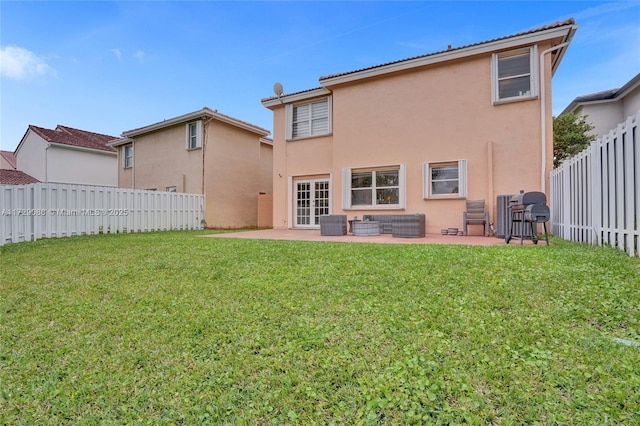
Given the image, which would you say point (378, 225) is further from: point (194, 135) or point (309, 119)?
point (194, 135)

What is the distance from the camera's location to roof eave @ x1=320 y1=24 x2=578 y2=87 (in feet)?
27.7

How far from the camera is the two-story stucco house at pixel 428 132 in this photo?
8898 millimetres

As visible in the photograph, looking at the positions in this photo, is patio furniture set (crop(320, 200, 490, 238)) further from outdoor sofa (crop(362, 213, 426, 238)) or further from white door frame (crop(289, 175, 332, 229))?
white door frame (crop(289, 175, 332, 229))

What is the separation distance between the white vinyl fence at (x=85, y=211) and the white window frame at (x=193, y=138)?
263cm

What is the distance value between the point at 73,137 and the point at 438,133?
991 inches

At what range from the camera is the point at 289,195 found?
1302 centimetres

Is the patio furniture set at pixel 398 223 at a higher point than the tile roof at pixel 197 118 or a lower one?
lower

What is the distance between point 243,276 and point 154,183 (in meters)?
14.9

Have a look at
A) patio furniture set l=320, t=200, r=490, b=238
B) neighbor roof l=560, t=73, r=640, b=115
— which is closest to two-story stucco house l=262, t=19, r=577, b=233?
patio furniture set l=320, t=200, r=490, b=238

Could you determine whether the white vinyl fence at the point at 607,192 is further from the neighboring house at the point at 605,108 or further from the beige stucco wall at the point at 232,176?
the neighboring house at the point at 605,108

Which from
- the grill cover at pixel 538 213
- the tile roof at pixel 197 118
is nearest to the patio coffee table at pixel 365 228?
the grill cover at pixel 538 213

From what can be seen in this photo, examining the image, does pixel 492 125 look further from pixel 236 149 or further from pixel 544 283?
pixel 236 149

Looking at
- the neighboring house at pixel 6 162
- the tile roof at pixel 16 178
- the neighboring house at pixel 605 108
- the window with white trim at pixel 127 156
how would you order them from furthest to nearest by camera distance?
1. the neighboring house at pixel 6 162
2. the tile roof at pixel 16 178
3. the window with white trim at pixel 127 156
4. the neighboring house at pixel 605 108

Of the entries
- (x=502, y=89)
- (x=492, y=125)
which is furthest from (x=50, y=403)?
(x=502, y=89)
